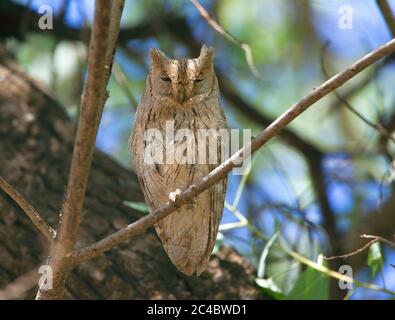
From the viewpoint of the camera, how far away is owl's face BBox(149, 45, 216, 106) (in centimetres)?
310

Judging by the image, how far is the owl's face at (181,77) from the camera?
3.10m

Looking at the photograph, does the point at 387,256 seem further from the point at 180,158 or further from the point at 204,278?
the point at 180,158

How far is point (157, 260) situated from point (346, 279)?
104 centimetres

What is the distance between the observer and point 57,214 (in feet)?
Answer: 12.3

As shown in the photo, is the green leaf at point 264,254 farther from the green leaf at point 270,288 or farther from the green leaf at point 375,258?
the green leaf at point 375,258

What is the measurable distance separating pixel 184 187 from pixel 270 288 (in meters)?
0.75

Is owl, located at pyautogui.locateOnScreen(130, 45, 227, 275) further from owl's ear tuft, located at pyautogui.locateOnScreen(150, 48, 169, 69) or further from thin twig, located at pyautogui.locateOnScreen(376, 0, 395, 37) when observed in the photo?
thin twig, located at pyautogui.locateOnScreen(376, 0, 395, 37)

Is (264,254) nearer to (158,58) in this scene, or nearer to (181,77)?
(181,77)

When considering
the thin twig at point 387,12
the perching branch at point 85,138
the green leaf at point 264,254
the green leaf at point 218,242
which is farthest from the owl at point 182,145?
the thin twig at point 387,12

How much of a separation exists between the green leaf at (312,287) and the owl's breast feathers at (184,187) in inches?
20.4

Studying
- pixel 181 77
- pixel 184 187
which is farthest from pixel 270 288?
pixel 181 77

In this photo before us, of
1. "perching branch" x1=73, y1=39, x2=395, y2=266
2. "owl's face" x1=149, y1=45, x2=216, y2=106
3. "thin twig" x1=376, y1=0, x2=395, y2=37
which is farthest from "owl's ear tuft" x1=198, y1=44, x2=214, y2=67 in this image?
"perching branch" x1=73, y1=39, x2=395, y2=266

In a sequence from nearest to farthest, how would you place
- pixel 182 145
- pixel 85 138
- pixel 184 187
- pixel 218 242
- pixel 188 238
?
pixel 85 138
pixel 182 145
pixel 184 187
pixel 188 238
pixel 218 242

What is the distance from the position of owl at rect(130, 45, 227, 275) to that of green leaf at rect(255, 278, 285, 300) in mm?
430
